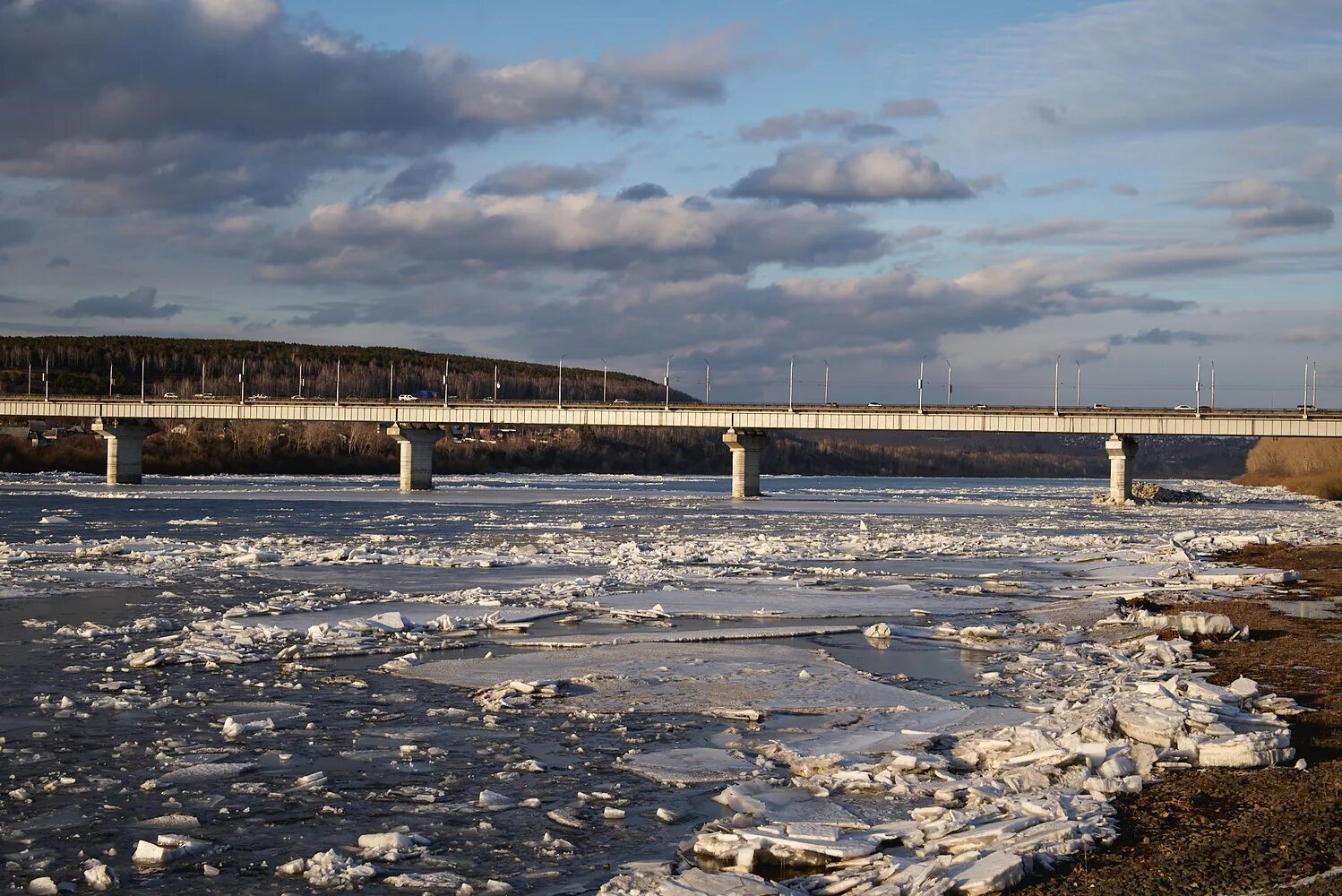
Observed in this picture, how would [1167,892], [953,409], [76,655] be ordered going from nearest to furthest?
[1167,892]
[76,655]
[953,409]

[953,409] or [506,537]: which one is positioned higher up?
[953,409]

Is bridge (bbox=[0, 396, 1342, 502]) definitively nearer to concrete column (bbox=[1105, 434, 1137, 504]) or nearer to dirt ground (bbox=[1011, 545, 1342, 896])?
concrete column (bbox=[1105, 434, 1137, 504])

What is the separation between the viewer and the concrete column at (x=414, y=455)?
4919 inches

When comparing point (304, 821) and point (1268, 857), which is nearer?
point (1268, 857)

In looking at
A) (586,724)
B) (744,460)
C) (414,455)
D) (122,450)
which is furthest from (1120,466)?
(586,724)

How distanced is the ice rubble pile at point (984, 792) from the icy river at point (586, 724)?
0.04 m

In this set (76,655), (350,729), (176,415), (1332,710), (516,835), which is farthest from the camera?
(176,415)

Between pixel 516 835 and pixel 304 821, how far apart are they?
75.5 inches

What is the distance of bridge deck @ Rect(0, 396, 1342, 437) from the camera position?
366 feet

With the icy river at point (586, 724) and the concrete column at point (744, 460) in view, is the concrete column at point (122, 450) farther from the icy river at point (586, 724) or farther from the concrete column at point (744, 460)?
the icy river at point (586, 724)

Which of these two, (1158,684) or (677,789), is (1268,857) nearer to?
(677,789)

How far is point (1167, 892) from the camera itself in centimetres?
930

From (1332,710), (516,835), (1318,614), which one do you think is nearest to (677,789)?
(516,835)

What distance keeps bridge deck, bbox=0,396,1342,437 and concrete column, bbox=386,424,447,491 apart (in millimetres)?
1844
